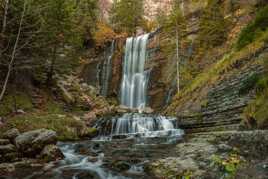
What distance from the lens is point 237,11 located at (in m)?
27.2

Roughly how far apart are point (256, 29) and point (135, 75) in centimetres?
1488

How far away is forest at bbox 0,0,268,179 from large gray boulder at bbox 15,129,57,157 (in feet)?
0.15

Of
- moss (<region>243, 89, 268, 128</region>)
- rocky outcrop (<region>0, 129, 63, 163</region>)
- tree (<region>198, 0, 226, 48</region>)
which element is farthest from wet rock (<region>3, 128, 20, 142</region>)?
tree (<region>198, 0, 226, 48</region>)

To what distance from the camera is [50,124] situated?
1634cm

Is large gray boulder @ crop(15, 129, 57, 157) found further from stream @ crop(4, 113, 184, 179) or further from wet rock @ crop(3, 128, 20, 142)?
stream @ crop(4, 113, 184, 179)

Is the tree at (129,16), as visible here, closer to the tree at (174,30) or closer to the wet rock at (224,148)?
the tree at (174,30)

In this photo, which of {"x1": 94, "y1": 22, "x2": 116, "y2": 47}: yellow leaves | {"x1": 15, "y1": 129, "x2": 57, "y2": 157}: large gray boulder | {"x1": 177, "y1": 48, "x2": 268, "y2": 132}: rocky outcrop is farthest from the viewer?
{"x1": 94, "y1": 22, "x2": 116, "y2": 47}: yellow leaves

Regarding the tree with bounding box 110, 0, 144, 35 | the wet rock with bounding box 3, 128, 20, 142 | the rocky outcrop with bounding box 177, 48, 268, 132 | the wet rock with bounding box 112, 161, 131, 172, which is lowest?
the wet rock with bounding box 112, 161, 131, 172

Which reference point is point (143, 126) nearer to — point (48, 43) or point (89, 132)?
point (89, 132)

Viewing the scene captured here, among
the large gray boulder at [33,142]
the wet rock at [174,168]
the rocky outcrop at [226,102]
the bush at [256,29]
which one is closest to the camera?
the wet rock at [174,168]

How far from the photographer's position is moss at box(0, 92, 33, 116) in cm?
1688

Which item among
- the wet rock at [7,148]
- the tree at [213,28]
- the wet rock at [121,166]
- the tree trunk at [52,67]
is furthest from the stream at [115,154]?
the tree at [213,28]

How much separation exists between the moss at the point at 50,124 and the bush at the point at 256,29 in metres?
11.4

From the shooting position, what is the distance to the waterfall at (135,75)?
28.7 metres
